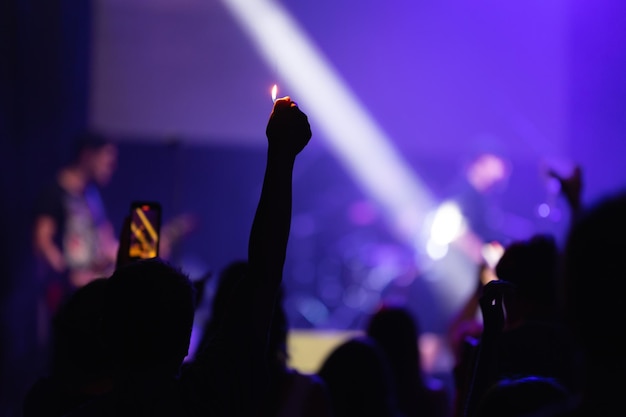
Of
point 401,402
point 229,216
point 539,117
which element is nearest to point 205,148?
point 229,216

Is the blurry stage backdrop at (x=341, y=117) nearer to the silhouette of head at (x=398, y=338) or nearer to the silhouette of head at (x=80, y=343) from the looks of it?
the silhouette of head at (x=398, y=338)

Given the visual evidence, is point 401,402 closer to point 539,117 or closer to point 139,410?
point 139,410

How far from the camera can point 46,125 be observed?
746 cm

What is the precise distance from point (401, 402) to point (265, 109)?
629 centimetres

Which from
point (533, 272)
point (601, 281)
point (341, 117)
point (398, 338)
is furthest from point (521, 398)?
point (341, 117)

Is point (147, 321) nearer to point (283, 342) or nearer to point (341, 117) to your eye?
point (283, 342)

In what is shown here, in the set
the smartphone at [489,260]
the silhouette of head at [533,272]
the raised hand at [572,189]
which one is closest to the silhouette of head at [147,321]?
the silhouette of head at [533,272]

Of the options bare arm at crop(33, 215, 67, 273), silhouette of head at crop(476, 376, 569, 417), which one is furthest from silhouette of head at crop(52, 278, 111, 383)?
bare arm at crop(33, 215, 67, 273)

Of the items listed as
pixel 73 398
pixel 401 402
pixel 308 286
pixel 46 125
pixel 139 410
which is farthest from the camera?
pixel 308 286

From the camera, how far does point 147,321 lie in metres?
1.31

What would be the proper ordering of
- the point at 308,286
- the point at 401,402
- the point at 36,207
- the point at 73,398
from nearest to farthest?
the point at 73,398 → the point at 401,402 → the point at 36,207 → the point at 308,286

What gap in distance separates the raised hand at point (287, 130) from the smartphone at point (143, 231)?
2.28ft

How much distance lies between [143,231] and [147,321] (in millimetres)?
796

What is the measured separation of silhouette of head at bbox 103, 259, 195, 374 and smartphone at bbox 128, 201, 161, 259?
71 centimetres
